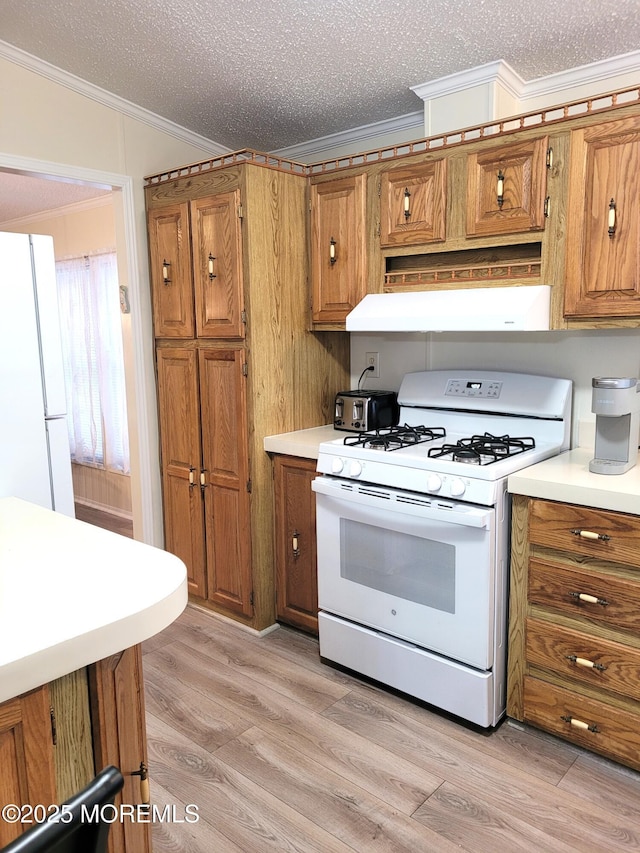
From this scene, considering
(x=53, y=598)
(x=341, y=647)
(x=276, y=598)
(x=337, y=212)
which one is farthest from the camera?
(x=276, y=598)

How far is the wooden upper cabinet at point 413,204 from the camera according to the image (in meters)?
2.52

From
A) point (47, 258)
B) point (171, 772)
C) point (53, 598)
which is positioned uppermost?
point (47, 258)

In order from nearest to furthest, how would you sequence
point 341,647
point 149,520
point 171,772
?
1. point 171,772
2. point 341,647
3. point 149,520

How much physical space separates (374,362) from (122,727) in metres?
2.29

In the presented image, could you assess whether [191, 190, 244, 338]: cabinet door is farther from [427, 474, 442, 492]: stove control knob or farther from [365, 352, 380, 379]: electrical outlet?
[427, 474, 442, 492]: stove control knob

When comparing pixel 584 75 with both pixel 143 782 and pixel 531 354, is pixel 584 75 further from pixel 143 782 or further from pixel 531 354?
pixel 143 782

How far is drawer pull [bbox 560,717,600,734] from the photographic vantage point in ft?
6.74

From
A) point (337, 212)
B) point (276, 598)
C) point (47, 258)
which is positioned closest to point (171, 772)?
point (276, 598)

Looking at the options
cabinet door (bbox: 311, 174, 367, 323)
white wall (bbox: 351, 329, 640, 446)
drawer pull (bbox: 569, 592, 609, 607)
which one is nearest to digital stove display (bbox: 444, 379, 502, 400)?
white wall (bbox: 351, 329, 640, 446)

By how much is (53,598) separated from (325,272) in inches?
80.9

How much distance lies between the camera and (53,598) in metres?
1.26

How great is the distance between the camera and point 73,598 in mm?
1262

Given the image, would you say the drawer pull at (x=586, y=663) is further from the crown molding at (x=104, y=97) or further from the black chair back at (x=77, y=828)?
the crown molding at (x=104, y=97)

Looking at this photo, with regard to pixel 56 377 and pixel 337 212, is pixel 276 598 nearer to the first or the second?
pixel 56 377
